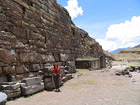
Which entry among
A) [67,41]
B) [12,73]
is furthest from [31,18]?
[67,41]

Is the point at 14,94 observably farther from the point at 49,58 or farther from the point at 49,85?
the point at 49,58

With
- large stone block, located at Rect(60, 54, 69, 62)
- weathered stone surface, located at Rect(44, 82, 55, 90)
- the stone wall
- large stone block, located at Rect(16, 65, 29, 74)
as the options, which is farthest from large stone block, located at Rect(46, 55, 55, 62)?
large stone block, located at Rect(16, 65, 29, 74)

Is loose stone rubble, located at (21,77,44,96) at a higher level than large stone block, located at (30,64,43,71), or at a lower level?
lower

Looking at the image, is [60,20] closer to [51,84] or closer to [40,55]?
[40,55]

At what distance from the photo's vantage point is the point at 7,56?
258 inches

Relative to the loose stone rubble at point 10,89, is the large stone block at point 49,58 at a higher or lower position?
higher

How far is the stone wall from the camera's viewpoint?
6.61 m

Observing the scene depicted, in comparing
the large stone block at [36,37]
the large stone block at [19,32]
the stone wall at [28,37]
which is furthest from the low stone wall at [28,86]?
the large stone block at [19,32]

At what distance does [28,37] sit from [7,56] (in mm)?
1862

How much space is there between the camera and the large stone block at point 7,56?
6363mm

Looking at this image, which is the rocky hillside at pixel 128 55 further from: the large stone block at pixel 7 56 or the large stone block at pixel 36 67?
the large stone block at pixel 7 56

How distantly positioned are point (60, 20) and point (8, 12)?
20.9 feet

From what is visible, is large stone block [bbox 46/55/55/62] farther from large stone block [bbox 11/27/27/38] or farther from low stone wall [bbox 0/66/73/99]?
large stone block [bbox 11/27/27/38]

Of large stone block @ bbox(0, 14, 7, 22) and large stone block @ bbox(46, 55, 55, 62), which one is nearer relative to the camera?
large stone block @ bbox(0, 14, 7, 22)
